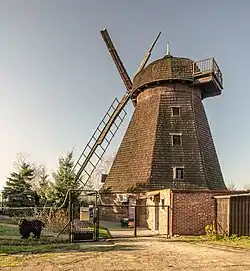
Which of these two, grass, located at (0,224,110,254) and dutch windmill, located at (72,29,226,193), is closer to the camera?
grass, located at (0,224,110,254)

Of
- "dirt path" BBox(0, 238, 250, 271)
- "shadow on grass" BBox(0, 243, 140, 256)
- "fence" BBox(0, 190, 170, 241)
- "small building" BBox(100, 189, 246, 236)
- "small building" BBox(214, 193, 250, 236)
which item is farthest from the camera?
"small building" BBox(100, 189, 246, 236)

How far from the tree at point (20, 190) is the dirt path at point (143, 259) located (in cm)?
1969

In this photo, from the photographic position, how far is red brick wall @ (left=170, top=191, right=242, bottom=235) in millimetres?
16984

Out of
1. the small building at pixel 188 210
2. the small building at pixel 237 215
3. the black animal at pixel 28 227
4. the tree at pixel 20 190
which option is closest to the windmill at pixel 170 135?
the small building at pixel 188 210

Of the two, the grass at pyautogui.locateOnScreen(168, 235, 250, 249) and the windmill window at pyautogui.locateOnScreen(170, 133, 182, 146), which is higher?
the windmill window at pyautogui.locateOnScreen(170, 133, 182, 146)

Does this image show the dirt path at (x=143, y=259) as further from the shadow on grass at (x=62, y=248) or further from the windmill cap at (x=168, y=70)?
the windmill cap at (x=168, y=70)

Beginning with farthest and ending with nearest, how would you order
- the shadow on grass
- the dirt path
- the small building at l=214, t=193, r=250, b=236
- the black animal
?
the small building at l=214, t=193, r=250, b=236, the black animal, the shadow on grass, the dirt path

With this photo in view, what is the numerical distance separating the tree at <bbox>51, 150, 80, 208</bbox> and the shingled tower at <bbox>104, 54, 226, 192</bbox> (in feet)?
9.70

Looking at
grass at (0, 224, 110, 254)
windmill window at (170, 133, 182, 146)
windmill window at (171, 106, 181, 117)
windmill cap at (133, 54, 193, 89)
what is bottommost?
grass at (0, 224, 110, 254)

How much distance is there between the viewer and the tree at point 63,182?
949 inches

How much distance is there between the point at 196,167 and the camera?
24.1 metres

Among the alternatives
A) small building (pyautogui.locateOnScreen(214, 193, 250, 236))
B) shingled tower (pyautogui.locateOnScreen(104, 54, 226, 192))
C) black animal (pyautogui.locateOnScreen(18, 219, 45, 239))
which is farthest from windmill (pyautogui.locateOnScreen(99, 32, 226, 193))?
black animal (pyautogui.locateOnScreen(18, 219, 45, 239))

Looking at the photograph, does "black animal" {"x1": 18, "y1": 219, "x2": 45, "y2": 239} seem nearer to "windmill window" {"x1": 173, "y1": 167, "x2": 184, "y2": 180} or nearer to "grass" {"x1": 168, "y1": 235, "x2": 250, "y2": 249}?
"grass" {"x1": 168, "y1": 235, "x2": 250, "y2": 249}

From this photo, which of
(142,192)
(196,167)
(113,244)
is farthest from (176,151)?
(113,244)
